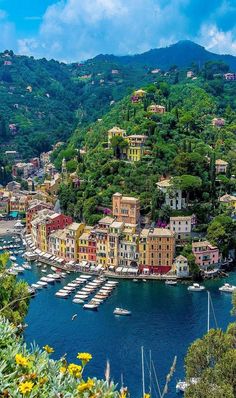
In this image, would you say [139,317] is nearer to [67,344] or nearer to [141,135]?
[67,344]

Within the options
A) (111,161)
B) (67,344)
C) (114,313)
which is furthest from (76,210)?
(67,344)

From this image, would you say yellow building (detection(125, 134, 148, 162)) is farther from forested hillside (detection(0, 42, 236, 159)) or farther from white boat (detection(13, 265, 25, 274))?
forested hillside (detection(0, 42, 236, 159))

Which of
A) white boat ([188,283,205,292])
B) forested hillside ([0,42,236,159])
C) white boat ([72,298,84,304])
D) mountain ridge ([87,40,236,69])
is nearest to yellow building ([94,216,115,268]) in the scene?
white boat ([72,298,84,304])

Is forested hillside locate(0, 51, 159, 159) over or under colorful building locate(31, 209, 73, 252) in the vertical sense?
over

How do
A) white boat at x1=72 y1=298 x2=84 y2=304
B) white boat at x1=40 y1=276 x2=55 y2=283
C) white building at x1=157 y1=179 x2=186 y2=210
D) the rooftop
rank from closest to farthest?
1. white boat at x1=72 y1=298 x2=84 y2=304
2. white boat at x1=40 y1=276 x2=55 y2=283
3. the rooftop
4. white building at x1=157 y1=179 x2=186 y2=210

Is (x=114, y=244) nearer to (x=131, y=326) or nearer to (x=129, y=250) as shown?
(x=129, y=250)

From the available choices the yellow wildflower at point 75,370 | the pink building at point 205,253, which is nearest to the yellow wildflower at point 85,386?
the yellow wildflower at point 75,370
